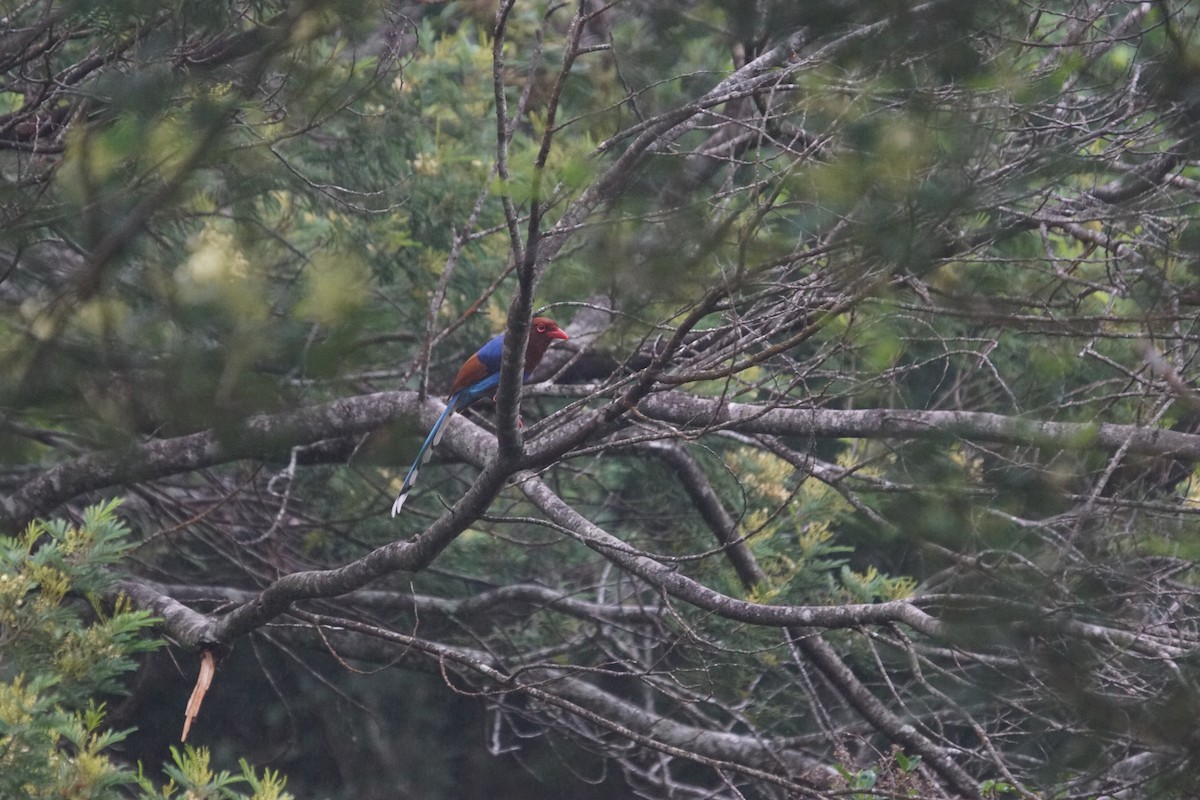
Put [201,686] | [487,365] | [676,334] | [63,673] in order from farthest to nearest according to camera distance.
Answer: [487,365]
[201,686]
[63,673]
[676,334]

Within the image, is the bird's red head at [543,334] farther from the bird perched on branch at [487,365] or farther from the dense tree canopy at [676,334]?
the dense tree canopy at [676,334]

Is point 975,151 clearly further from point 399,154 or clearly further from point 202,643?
point 399,154

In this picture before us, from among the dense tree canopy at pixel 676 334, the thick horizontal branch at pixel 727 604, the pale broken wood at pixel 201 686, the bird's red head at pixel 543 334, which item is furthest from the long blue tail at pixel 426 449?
the pale broken wood at pixel 201 686

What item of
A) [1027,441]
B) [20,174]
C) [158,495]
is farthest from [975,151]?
[158,495]

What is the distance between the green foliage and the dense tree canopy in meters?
0.16

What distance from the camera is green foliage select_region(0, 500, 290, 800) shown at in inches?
122

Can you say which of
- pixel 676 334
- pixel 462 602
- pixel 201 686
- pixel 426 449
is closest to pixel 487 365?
pixel 426 449

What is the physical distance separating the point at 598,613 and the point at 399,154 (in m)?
2.42

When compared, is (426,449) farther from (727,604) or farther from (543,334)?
(727,604)

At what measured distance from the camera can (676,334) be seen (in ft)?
8.35

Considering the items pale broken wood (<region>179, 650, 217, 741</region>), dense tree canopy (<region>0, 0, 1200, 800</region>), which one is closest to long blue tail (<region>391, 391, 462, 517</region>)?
dense tree canopy (<region>0, 0, 1200, 800</region>)

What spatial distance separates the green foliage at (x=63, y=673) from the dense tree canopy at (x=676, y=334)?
164 mm

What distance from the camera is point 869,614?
10.5 feet

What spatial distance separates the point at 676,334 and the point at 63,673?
221cm
